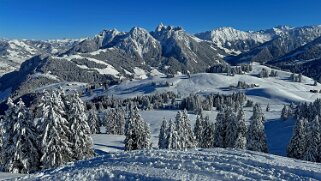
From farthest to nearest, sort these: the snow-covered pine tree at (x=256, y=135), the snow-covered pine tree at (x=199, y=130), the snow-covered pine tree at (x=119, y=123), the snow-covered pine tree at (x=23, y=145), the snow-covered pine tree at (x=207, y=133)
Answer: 1. the snow-covered pine tree at (x=119, y=123)
2. the snow-covered pine tree at (x=199, y=130)
3. the snow-covered pine tree at (x=207, y=133)
4. the snow-covered pine tree at (x=256, y=135)
5. the snow-covered pine tree at (x=23, y=145)

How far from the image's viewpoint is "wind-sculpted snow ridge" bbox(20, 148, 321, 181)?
952 inches

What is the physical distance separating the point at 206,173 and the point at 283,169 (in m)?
5.06

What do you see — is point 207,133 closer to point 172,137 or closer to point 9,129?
point 172,137

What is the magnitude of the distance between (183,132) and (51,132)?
3799 centimetres

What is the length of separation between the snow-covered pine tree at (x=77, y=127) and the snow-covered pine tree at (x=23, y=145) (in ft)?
17.4

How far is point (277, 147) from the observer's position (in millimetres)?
108938

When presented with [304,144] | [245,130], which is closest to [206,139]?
[245,130]

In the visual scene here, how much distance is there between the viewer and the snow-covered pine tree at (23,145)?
1770 inches

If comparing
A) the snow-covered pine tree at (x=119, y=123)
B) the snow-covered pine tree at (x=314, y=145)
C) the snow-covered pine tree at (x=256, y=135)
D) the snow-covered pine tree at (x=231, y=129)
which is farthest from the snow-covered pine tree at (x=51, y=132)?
the snow-covered pine tree at (x=119, y=123)

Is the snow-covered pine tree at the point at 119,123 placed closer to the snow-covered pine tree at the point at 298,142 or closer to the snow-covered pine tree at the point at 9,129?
the snow-covered pine tree at the point at 298,142

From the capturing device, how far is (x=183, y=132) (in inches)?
3145

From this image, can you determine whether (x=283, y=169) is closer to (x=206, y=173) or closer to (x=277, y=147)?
(x=206, y=173)

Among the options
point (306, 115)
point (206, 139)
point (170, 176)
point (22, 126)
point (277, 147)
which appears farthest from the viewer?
point (306, 115)

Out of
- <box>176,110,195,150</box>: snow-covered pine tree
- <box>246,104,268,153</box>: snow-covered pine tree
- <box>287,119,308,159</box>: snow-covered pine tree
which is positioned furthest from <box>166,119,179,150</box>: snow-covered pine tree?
<box>287,119,308,159</box>: snow-covered pine tree
